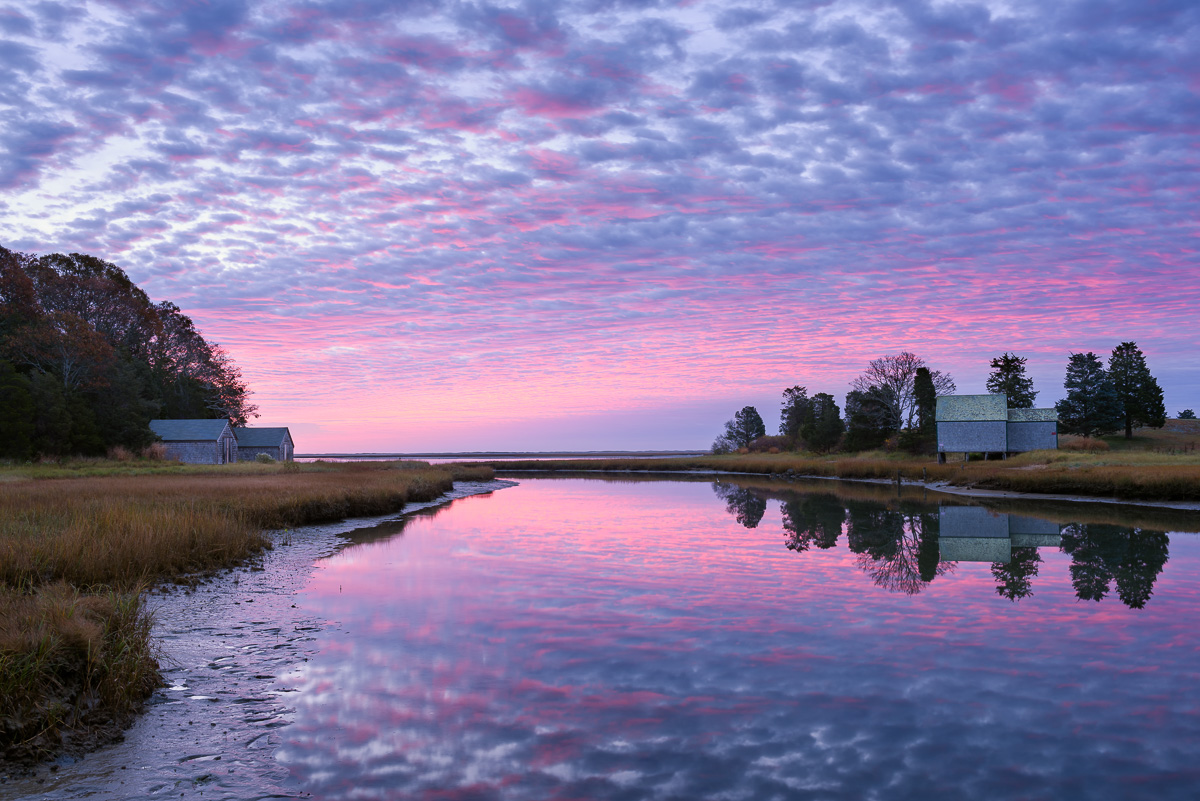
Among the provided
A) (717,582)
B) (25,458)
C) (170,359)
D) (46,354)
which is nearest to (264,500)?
(717,582)

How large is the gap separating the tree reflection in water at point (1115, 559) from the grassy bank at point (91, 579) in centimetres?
1642

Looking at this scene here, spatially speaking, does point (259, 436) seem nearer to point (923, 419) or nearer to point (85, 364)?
point (85, 364)

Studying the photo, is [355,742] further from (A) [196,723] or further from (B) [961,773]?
(B) [961,773]

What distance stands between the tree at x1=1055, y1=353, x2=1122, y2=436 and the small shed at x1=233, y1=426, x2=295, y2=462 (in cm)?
8828

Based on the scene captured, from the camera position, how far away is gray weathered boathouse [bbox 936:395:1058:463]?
67.2 m

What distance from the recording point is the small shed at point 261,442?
7888 centimetres

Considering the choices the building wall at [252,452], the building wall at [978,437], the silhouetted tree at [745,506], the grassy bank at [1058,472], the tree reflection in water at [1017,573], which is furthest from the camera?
the building wall at [252,452]

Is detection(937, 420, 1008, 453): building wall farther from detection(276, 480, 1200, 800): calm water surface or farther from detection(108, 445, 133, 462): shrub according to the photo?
detection(108, 445, 133, 462): shrub

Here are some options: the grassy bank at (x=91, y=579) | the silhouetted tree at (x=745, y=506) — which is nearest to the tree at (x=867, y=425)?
the silhouetted tree at (x=745, y=506)

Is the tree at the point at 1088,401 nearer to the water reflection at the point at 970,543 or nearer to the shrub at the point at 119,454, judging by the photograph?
the water reflection at the point at 970,543

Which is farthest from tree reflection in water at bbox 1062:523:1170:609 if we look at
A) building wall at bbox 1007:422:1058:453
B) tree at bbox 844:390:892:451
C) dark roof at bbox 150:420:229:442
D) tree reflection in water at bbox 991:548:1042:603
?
dark roof at bbox 150:420:229:442

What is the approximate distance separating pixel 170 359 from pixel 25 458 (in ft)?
131

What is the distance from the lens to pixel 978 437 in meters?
67.8

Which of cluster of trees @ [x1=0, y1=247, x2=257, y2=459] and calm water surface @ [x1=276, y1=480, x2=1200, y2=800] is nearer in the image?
calm water surface @ [x1=276, y1=480, x2=1200, y2=800]
